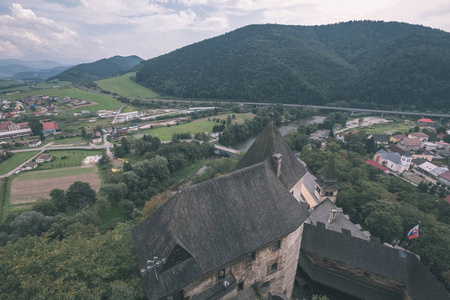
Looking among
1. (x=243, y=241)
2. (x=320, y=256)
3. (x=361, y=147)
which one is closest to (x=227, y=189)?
(x=243, y=241)

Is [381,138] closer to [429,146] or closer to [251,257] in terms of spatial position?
[429,146]

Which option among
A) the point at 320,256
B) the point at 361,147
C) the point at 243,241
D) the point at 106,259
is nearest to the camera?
the point at 243,241

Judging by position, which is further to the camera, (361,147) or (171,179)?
(361,147)

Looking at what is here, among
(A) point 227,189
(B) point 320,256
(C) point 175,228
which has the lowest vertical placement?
(B) point 320,256

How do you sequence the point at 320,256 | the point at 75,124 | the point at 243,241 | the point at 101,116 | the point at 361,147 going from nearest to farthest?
the point at 243,241 → the point at 320,256 → the point at 361,147 → the point at 75,124 → the point at 101,116

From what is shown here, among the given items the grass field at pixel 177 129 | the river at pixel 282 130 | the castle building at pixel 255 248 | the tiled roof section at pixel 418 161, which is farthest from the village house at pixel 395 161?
the grass field at pixel 177 129

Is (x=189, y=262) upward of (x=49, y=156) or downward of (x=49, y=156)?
upward

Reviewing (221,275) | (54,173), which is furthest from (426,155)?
(54,173)

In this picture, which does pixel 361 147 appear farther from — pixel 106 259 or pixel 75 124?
pixel 75 124
